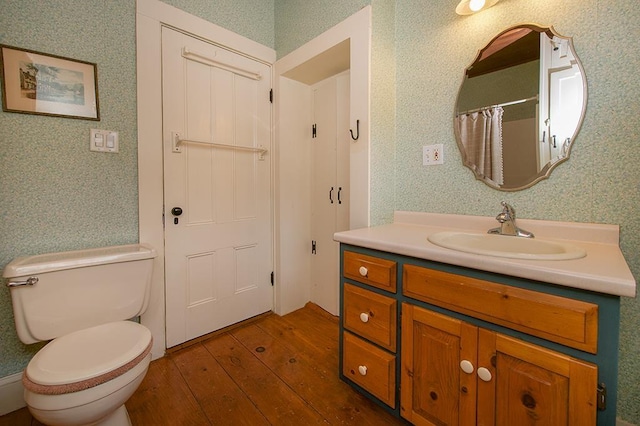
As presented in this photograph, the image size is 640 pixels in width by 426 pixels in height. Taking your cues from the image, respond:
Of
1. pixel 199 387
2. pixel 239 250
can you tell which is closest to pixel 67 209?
pixel 239 250

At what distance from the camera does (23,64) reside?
52.1 inches

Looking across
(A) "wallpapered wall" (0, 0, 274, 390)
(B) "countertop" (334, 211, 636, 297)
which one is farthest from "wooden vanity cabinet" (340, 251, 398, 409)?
(A) "wallpapered wall" (0, 0, 274, 390)

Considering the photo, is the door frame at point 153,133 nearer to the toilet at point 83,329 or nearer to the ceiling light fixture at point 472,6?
the toilet at point 83,329

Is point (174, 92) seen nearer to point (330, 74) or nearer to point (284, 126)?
point (284, 126)

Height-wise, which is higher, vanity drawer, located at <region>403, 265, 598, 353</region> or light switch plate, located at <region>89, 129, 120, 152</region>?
light switch plate, located at <region>89, 129, 120, 152</region>

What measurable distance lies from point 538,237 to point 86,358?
1915mm

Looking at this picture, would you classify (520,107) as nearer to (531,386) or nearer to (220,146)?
(531,386)

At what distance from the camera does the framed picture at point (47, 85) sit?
130 centimetres

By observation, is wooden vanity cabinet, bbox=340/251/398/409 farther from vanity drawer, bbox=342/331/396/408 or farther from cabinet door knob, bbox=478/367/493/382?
Answer: cabinet door knob, bbox=478/367/493/382

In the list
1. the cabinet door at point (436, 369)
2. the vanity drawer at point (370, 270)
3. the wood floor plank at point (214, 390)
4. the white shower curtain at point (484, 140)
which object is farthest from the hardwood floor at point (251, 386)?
the white shower curtain at point (484, 140)

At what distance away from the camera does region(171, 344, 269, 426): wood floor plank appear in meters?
1.29

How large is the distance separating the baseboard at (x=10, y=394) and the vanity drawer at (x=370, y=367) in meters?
1.59

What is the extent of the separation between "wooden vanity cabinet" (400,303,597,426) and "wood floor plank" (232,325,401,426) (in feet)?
0.77

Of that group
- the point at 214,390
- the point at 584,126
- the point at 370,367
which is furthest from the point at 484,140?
the point at 214,390
